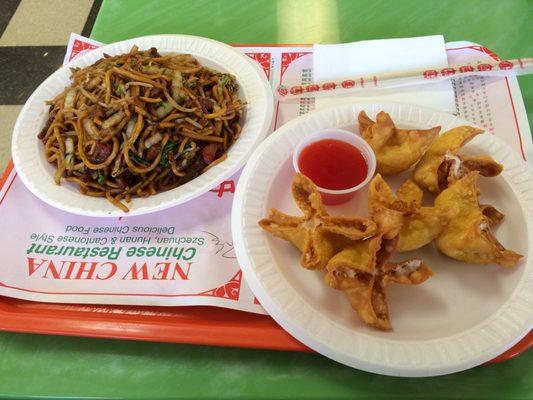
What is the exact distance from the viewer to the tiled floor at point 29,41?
3799mm

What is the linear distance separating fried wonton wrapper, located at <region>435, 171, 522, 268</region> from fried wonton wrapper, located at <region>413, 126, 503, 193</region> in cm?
7

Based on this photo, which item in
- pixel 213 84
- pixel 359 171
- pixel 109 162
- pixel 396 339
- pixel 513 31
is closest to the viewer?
pixel 396 339

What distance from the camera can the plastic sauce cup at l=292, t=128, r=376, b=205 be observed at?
1.66 metres

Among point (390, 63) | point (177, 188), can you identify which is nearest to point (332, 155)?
point (177, 188)

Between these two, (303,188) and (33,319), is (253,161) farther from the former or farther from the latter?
(33,319)

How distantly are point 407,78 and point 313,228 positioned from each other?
1.21 meters

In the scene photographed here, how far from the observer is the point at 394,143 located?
1770 mm

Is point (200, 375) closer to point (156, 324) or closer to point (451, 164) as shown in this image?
point (156, 324)

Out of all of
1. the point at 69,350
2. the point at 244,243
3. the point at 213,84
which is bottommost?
the point at 69,350

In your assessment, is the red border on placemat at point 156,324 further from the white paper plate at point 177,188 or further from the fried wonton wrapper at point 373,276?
the white paper plate at point 177,188

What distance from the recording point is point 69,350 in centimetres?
151

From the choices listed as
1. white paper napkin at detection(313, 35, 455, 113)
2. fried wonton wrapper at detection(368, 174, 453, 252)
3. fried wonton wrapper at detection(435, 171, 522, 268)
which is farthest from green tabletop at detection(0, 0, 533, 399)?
white paper napkin at detection(313, 35, 455, 113)

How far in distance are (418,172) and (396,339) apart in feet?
2.53

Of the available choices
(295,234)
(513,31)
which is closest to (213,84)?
(295,234)
